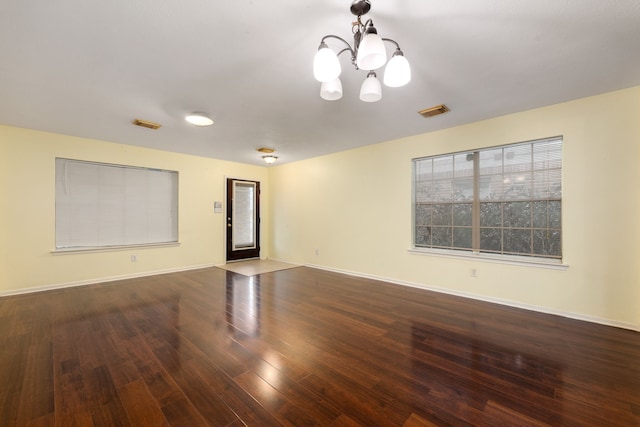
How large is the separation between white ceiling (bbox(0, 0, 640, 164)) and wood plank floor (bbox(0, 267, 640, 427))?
247 centimetres

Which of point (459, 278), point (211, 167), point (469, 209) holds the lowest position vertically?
point (459, 278)

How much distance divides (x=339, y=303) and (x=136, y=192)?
4461 millimetres

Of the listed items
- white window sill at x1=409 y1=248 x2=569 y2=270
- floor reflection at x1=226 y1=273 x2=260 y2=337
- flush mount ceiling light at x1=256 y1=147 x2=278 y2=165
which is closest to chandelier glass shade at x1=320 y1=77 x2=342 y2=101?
floor reflection at x1=226 y1=273 x2=260 y2=337

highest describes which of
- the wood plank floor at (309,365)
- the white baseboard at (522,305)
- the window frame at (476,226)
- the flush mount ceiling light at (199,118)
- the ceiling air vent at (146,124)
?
the ceiling air vent at (146,124)

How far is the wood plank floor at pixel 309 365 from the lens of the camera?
1.61 meters

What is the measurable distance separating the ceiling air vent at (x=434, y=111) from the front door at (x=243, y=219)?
468 centimetres

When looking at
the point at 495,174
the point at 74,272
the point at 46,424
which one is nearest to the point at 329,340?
the point at 46,424

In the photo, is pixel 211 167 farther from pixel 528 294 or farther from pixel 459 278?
pixel 528 294

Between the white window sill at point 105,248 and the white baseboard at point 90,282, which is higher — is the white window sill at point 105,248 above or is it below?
above

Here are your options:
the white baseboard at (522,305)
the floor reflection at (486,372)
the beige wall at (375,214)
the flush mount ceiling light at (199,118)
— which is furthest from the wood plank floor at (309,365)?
the flush mount ceiling light at (199,118)

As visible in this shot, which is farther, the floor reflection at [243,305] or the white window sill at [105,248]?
the white window sill at [105,248]

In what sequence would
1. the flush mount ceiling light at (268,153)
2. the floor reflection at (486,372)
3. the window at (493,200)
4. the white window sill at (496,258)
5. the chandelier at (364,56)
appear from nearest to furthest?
the chandelier at (364,56), the floor reflection at (486,372), the white window sill at (496,258), the window at (493,200), the flush mount ceiling light at (268,153)

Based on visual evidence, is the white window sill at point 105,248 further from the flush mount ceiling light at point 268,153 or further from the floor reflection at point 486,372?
the floor reflection at point 486,372

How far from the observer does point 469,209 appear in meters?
3.96
